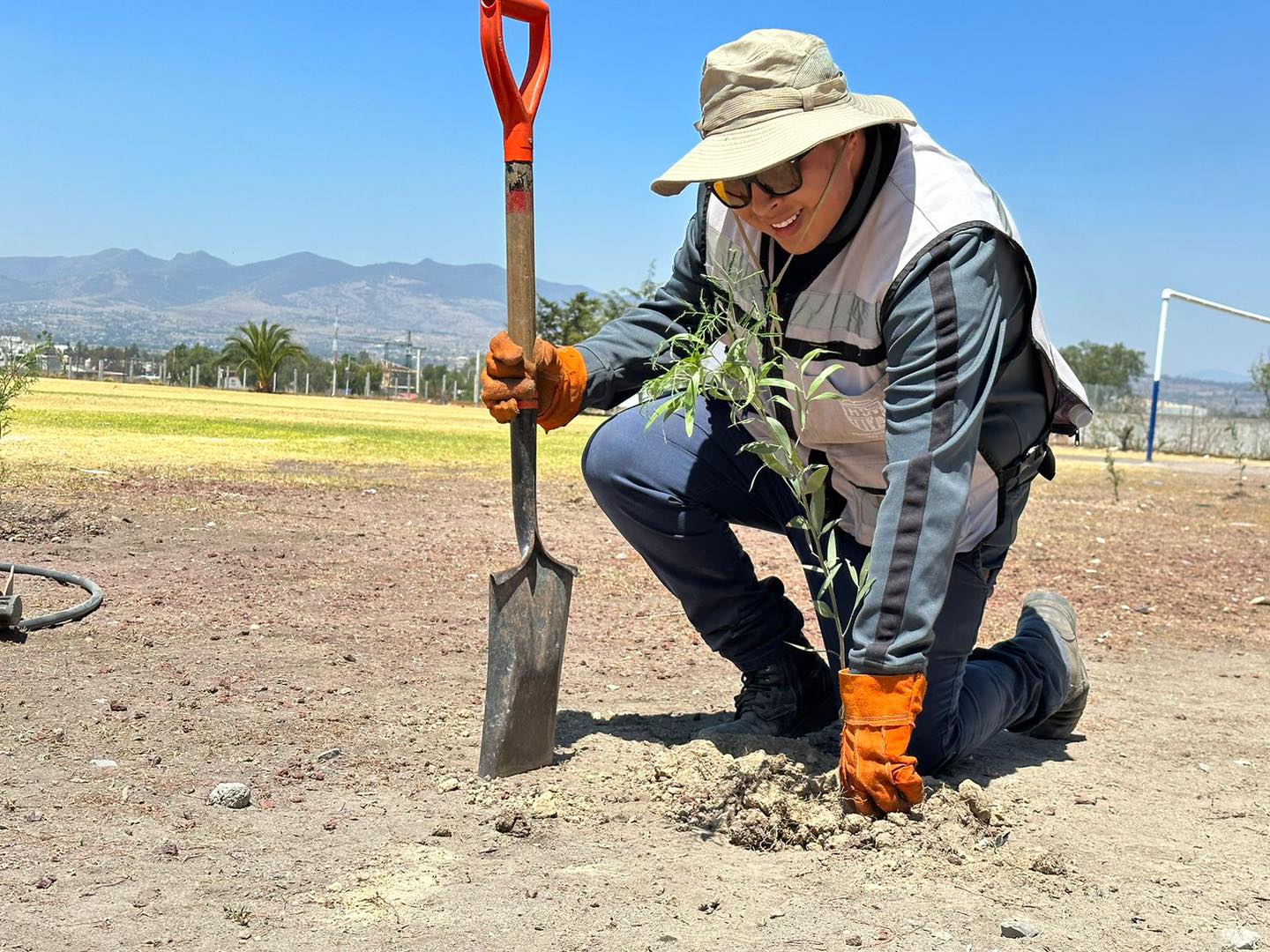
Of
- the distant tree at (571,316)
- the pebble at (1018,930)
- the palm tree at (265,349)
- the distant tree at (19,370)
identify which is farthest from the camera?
the palm tree at (265,349)

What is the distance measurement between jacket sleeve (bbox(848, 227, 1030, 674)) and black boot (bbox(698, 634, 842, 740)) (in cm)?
85

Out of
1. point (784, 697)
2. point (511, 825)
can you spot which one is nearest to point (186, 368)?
point (784, 697)

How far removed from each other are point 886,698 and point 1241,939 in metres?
0.78

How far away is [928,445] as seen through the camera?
258 cm

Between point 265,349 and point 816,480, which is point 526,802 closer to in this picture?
point 816,480

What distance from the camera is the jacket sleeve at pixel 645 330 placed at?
3.34 metres

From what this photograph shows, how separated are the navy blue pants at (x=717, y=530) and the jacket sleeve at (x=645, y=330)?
0.40 feet

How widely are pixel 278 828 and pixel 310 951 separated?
0.61 metres

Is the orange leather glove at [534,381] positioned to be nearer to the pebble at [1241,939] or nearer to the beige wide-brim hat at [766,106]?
the beige wide-brim hat at [766,106]

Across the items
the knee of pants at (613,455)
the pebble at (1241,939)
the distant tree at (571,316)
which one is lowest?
the pebble at (1241,939)

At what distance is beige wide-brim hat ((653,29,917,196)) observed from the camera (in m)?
2.51

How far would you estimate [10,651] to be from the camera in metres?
3.83

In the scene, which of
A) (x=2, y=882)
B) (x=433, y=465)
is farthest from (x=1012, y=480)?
(x=433, y=465)

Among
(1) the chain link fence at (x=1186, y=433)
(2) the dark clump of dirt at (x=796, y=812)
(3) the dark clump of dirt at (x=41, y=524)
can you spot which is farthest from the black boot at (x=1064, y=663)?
(1) the chain link fence at (x=1186, y=433)
